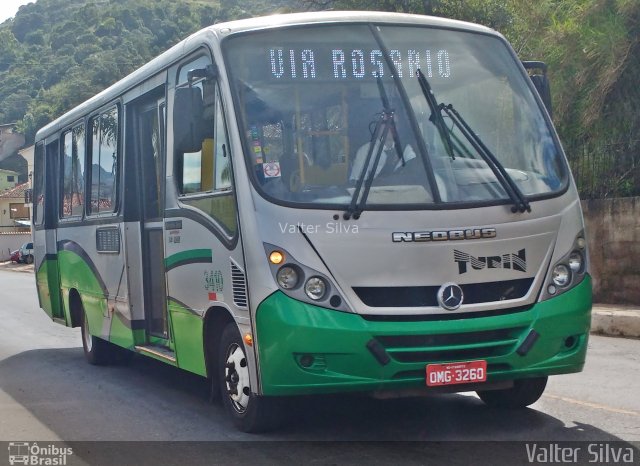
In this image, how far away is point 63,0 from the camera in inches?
7028

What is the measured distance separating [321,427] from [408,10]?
16140 millimetres

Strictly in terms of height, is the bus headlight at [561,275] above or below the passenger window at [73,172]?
below

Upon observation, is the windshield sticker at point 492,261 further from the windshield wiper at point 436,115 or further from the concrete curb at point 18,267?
the concrete curb at point 18,267

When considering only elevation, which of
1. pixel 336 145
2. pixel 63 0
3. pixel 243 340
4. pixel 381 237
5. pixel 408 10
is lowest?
pixel 243 340

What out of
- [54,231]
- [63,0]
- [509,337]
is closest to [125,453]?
[509,337]

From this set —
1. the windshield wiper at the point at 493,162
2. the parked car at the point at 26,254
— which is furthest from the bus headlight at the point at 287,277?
the parked car at the point at 26,254

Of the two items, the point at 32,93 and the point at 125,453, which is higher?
the point at 32,93

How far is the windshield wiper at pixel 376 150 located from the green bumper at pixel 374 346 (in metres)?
0.69

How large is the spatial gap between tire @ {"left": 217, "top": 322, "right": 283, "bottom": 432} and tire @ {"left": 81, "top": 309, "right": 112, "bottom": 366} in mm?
4580

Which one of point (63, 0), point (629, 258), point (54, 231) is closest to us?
point (54, 231)

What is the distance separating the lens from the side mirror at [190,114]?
730 cm

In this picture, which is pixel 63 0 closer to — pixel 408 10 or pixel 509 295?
pixel 408 10

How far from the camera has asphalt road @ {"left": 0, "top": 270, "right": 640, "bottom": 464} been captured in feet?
21.9

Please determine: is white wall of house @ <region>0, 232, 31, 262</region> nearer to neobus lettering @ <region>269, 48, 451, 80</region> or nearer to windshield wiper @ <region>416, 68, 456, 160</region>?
neobus lettering @ <region>269, 48, 451, 80</region>
